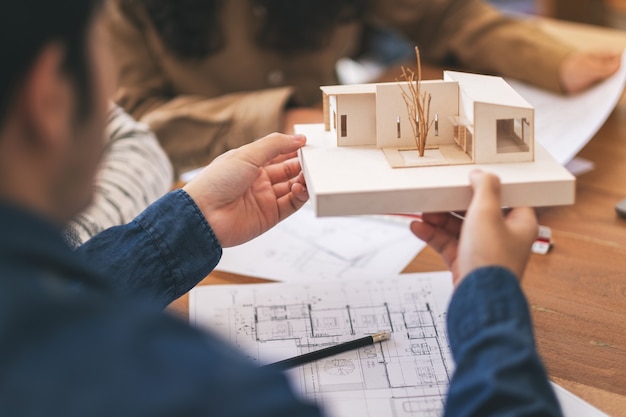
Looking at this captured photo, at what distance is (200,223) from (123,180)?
30 cm

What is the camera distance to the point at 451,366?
831 millimetres

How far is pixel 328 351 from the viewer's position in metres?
0.85

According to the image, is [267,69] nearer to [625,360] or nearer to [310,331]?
[310,331]

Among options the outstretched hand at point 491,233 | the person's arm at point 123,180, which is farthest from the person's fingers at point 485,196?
the person's arm at point 123,180

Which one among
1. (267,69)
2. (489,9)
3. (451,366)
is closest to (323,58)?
Result: (267,69)

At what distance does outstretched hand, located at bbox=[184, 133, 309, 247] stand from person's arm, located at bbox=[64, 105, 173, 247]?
0.19 m

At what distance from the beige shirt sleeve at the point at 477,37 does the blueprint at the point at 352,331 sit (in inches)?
26.2

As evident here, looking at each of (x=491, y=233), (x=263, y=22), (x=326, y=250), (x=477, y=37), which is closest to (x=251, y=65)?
(x=263, y=22)

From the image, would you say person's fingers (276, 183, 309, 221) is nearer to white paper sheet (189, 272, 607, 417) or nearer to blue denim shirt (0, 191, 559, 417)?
white paper sheet (189, 272, 607, 417)

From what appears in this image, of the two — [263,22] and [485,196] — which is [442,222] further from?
[263,22]

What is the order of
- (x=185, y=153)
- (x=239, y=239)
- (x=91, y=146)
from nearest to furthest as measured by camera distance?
(x=91, y=146), (x=239, y=239), (x=185, y=153)

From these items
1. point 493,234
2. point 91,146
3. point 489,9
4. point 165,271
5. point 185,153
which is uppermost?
point 91,146

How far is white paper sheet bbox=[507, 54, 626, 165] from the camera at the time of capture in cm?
122

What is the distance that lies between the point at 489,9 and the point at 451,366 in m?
1.02
